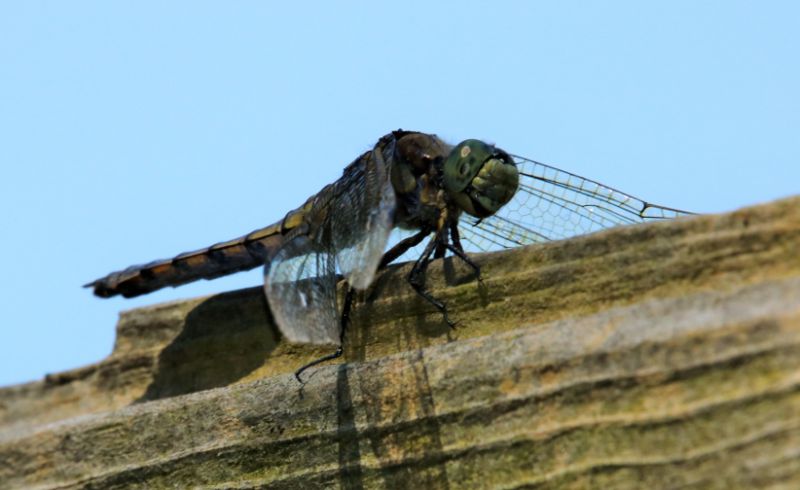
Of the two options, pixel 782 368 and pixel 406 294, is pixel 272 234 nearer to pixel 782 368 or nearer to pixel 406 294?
pixel 406 294

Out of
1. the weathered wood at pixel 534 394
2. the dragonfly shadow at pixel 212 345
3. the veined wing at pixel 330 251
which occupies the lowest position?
the weathered wood at pixel 534 394

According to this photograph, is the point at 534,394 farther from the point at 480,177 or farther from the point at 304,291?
the point at 480,177

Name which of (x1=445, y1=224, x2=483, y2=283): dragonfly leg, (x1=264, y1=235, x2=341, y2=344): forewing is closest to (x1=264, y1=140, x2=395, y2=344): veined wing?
(x1=264, y1=235, x2=341, y2=344): forewing

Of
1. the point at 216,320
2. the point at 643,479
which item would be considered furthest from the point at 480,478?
the point at 216,320

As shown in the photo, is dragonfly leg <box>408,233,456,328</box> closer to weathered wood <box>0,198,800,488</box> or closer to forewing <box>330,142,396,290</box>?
weathered wood <box>0,198,800,488</box>

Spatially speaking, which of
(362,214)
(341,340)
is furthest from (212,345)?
(362,214)

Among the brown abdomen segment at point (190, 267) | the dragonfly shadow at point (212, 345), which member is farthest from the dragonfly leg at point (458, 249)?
the brown abdomen segment at point (190, 267)

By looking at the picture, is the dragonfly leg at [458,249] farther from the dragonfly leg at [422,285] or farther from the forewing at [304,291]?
the forewing at [304,291]
